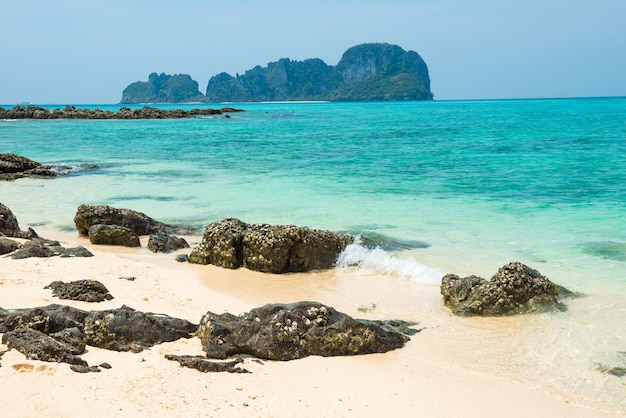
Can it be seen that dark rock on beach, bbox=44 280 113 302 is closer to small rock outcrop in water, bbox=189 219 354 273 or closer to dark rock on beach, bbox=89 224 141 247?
small rock outcrop in water, bbox=189 219 354 273

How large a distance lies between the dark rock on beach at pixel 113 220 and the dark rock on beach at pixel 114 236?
26.0 inches

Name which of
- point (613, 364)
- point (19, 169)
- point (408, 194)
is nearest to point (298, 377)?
point (613, 364)

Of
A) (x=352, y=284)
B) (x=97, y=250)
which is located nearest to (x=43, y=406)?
(x=352, y=284)

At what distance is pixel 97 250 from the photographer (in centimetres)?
1068

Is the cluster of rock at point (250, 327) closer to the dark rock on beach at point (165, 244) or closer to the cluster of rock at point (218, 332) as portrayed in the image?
the cluster of rock at point (218, 332)

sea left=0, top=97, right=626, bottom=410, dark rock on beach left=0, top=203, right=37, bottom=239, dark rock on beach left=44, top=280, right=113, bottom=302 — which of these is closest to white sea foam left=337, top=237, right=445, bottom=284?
sea left=0, top=97, right=626, bottom=410

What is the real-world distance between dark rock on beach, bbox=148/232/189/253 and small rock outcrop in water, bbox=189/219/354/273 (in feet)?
3.07

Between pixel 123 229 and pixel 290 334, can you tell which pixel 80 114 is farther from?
pixel 290 334

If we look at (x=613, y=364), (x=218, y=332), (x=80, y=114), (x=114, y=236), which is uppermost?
(x=80, y=114)

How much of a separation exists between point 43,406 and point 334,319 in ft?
9.12

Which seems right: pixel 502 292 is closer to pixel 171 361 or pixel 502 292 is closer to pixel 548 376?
pixel 548 376

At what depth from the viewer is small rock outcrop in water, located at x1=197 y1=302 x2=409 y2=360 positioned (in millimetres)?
5738

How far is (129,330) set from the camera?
231 inches

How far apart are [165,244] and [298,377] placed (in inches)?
231
